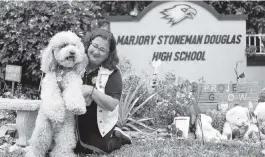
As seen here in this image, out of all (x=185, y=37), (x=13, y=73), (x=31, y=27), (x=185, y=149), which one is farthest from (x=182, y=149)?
(x=185, y=37)

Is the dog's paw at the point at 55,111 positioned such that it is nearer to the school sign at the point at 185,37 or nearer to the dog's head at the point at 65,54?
the dog's head at the point at 65,54

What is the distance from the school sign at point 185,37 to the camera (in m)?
7.51

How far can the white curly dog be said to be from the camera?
270cm

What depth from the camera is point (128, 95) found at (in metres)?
4.97

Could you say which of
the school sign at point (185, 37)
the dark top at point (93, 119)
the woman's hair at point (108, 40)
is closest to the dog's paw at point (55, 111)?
the dark top at point (93, 119)

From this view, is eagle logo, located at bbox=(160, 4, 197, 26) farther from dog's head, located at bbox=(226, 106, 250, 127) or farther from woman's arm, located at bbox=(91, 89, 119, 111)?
woman's arm, located at bbox=(91, 89, 119, 111)

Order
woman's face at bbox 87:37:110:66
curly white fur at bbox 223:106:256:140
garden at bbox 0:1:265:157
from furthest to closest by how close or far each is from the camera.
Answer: curly white fur at bbox 223:106:256:140 → garden at bbox 0:1:265:157 → woman's face at bbox 87:37:110:66

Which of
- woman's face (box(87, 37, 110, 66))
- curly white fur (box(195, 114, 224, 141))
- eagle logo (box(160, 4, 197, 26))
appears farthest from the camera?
eagle logo (box(160, 4, 197, 26))

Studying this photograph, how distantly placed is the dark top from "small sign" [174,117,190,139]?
1.36m

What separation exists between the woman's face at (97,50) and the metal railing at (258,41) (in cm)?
538

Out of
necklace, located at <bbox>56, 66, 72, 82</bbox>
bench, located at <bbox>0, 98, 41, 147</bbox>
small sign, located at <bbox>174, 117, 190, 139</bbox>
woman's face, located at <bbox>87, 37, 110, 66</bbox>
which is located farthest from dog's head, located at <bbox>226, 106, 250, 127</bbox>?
necklace, located at <bbox>56, 66, 72, 82</bbox>

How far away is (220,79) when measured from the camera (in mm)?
7566

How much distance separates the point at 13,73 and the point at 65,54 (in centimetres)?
322

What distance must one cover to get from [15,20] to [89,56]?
378 cm
